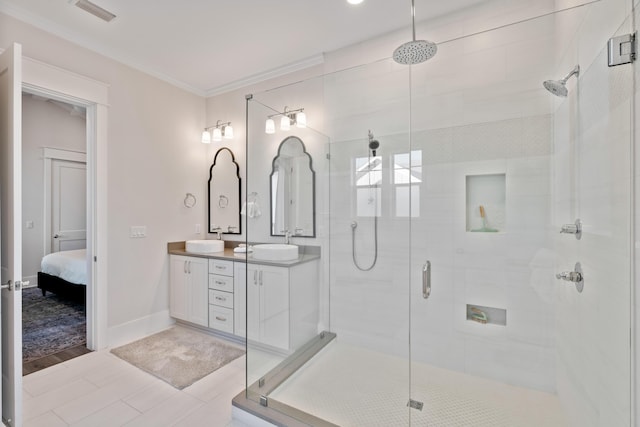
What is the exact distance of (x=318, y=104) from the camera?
2.83 m

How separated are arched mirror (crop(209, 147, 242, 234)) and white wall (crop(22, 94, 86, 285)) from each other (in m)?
3.37

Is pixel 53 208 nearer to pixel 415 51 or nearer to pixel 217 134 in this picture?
pixel 217 134

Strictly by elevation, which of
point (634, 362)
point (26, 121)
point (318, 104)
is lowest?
point (634, 362)

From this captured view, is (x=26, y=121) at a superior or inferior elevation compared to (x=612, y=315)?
superior

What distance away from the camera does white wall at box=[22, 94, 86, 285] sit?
4.64 metres

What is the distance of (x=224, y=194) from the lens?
3531 mm

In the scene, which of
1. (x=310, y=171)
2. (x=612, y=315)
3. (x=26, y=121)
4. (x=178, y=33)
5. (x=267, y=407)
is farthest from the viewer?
(x=26, y=121)

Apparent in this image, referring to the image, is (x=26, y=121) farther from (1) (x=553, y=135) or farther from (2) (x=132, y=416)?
(1) (x=553, y=135)

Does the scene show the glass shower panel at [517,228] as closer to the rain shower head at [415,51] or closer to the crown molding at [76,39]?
the rain shower head at [415,51]

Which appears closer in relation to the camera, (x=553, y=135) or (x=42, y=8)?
(x=553, y=135)

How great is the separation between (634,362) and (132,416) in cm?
250

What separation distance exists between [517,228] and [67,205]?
6.58 meters

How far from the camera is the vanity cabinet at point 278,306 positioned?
246cm

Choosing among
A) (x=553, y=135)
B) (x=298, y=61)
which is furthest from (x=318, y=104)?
(x=553, y=135)
